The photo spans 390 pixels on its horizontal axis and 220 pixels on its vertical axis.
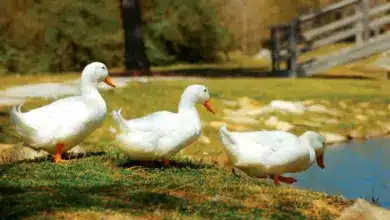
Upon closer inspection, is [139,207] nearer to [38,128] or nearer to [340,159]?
[38,128]

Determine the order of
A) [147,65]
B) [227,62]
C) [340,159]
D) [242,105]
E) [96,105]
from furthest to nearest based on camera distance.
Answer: [227,62], [147,65], [242,105], [340,159], [96,105]

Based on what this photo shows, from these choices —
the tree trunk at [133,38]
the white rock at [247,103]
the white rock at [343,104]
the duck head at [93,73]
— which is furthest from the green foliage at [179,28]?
the duck head at [93,73]

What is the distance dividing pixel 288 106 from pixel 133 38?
30.0 ft

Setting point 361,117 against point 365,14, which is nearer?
point 361,117

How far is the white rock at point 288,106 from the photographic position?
14.4 m

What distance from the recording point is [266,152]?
740 centimetres

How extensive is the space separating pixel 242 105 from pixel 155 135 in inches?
293

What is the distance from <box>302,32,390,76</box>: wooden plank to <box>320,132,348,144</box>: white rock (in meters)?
7.88

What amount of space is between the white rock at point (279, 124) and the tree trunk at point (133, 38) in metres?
9.27

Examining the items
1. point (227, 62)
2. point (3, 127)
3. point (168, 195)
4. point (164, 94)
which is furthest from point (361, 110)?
point (227, 62)

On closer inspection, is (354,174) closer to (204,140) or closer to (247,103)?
(204,140)

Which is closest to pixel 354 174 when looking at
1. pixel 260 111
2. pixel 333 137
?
pixel 333 137

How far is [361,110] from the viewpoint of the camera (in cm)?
1485

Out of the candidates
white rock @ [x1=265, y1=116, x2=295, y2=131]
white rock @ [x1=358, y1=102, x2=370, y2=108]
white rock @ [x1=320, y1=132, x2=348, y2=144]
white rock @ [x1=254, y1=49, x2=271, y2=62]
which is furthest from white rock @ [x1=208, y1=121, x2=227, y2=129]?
white rock @ [x1=254, y1=49, x2=271, y2=62]
